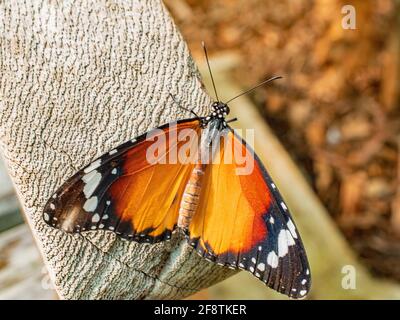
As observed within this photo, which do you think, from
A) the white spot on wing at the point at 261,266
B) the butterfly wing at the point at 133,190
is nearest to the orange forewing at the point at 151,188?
the butterfly wing at the point at 133,190

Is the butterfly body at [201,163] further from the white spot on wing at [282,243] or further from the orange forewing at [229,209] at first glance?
the white spot on wing at [282,243]

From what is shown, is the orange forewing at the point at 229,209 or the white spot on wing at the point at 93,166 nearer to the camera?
the white spot on wing at the point at 93,166

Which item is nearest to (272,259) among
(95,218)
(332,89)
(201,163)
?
(201,163)

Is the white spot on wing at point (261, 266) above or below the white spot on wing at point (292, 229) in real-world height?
below

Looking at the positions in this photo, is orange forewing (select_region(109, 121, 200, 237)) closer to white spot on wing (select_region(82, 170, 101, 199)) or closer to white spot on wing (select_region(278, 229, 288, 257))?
white spot on wing (select_region(82, 170, 101, 199))

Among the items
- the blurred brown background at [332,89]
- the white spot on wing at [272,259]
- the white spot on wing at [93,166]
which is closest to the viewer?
the white spot on wing at [93,166]

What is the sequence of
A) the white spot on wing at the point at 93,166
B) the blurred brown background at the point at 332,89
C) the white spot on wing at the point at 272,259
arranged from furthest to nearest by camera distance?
the blurred brown background at the point at 332,89 < the white spot on wing at the point at 272,259 < the white spot on wing at the point at 93,166

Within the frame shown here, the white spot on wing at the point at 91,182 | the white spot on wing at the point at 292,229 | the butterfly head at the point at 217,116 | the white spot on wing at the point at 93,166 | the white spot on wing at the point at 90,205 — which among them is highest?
the butterfly head at the point at 217,116
